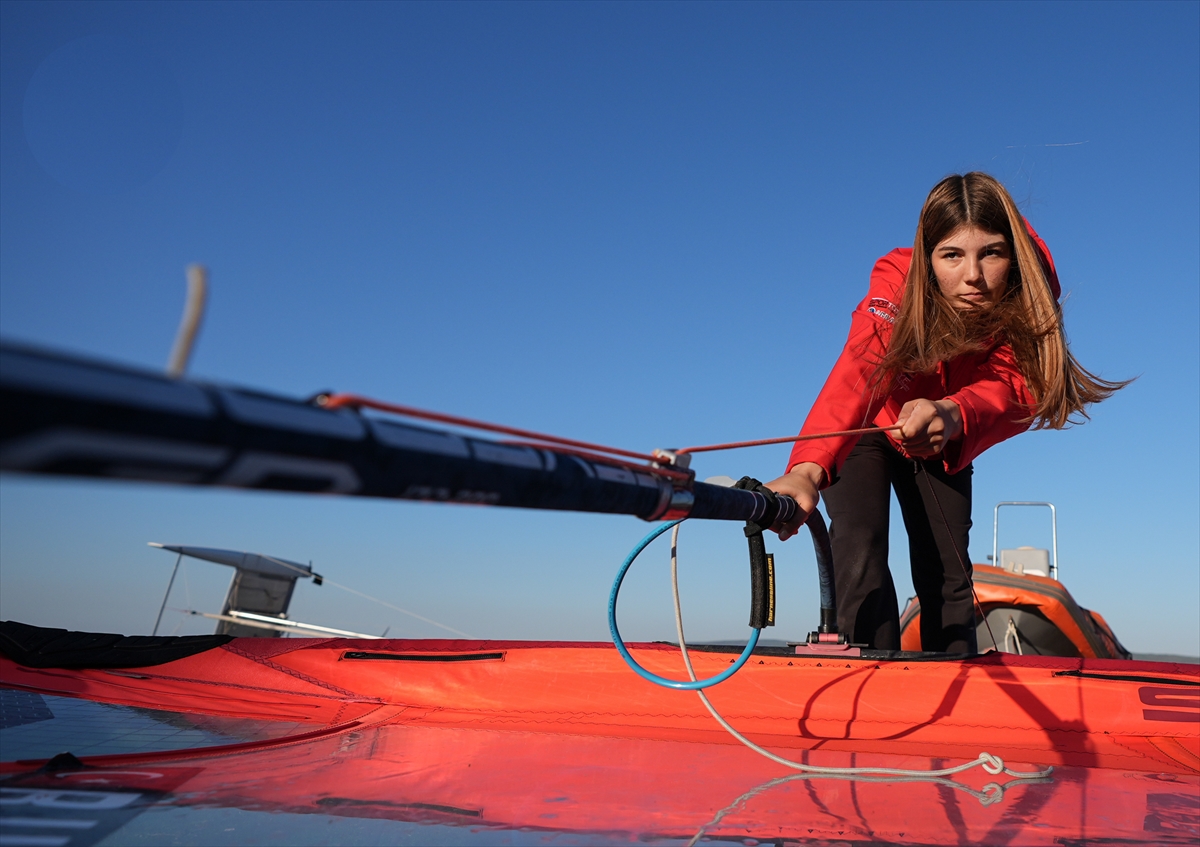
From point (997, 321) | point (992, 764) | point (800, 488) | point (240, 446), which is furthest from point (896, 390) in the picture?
point (240, 446)

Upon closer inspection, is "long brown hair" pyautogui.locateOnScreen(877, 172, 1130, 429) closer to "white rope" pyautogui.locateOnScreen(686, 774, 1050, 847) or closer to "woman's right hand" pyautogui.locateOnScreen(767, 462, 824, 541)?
"woman's right hand" pyautogui.locateOnScreen(767, 462, 824, 541)

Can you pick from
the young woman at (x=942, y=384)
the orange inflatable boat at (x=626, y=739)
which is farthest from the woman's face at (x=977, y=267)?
the orange inflatable boat at (x=626, y=739)

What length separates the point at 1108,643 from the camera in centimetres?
550

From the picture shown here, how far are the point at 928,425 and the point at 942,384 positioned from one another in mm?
603

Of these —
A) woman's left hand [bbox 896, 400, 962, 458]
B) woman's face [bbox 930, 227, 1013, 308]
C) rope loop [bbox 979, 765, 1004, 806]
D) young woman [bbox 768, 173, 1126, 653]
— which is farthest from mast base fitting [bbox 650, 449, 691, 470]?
woman's face [bbox 930, 227, 1013, 308]

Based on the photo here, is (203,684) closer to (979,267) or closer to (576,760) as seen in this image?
(576,760)

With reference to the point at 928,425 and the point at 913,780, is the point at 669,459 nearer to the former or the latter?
the point at 913,780

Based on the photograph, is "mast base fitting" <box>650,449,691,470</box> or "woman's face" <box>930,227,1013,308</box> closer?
"mast base fitting" <box>650,449,691,470</box>

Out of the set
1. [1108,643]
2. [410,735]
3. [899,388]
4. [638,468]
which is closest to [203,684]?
[410,735]

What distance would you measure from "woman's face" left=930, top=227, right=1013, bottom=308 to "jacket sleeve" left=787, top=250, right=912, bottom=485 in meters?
0.17

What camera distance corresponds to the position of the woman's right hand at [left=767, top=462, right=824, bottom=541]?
160 cm

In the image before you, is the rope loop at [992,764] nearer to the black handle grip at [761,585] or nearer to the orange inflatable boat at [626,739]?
the orange inflatable boat at [626,739]

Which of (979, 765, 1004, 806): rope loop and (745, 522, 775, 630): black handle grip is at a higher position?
(745, 522, 775, 630): black handle grip

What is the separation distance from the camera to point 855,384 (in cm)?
227
